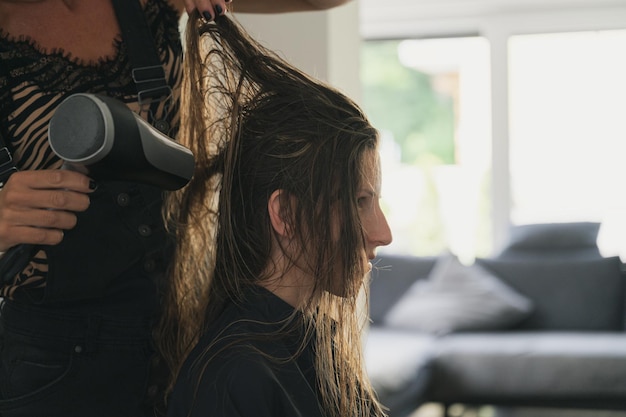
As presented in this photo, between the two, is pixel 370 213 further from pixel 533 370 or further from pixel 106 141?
pixel 533 370

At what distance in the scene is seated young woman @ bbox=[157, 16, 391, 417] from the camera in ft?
4.51

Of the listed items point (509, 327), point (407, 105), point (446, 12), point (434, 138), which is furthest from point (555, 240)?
point (446, 12)

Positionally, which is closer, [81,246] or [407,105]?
[81,246]

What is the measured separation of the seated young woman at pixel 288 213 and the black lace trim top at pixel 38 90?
12 centimetres

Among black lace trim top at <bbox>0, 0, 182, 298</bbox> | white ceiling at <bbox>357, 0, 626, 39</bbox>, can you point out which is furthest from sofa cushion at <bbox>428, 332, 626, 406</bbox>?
black lace trim top at <bbox>0, 0, 182, 298</bbox>

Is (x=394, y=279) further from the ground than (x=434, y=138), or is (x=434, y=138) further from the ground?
(x=434, y=138)

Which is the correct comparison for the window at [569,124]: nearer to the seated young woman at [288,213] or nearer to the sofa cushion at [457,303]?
the sofa cushion at [457,303]

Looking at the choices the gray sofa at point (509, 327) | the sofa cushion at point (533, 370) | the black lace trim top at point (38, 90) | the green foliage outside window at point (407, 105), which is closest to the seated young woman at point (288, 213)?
the black lace trim top at point (38, 90)

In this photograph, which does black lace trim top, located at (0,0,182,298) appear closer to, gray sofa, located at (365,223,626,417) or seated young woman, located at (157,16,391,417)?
seated young woman, located at (157,16,391,417)

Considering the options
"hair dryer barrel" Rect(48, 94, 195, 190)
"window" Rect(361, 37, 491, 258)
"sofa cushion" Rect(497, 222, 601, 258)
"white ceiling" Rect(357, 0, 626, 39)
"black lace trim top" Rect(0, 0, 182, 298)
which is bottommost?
"sofa cushion" Rect(497, 222, 601, 258)

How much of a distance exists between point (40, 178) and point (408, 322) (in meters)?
4.69

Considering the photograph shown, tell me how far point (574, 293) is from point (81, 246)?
459cm

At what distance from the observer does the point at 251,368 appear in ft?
4.05

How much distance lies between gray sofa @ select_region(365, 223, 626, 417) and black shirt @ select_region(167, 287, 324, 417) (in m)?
2.92
